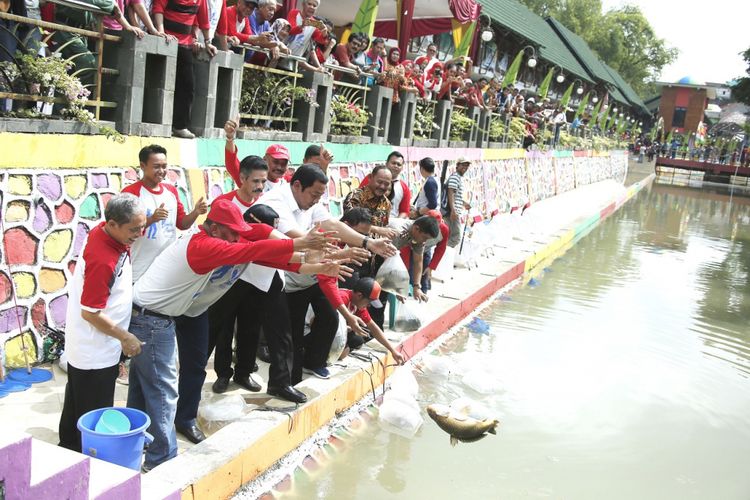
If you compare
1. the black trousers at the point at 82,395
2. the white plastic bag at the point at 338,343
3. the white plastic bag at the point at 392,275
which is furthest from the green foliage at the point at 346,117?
the black trousers at the point at 82,395

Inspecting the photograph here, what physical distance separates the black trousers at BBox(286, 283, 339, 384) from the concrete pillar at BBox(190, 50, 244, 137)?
2.54m

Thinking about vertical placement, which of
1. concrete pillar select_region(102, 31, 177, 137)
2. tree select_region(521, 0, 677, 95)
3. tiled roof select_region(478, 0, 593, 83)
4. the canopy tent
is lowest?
concrete pillar select_region(102, 31, 177, 137)

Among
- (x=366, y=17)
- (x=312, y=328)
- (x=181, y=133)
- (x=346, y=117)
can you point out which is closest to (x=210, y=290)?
(x=312, y=328)

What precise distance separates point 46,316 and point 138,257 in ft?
3.22

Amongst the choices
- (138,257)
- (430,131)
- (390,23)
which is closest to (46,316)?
(138,257)

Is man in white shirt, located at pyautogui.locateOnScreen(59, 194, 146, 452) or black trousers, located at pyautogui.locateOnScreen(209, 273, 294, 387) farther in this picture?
black trousers, located at pyautogui.locateOnScreen(209, 273, 294, 387)

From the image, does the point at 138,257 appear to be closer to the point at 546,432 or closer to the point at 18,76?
the point at 18,76

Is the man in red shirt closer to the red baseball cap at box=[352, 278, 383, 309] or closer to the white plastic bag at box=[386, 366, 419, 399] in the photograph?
the red baseball cap at box=[352, 278, 383, 309]

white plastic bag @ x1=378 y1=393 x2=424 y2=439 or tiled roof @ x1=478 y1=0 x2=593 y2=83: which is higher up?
tiled roof @ x1=478 y1=0 x2=593 y2=83

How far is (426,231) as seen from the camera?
6980 mm

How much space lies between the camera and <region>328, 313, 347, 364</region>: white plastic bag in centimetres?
580

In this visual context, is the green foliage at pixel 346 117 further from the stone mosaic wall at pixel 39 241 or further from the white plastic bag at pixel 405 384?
the white plastic bag at pixel 405 384

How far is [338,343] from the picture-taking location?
5840 millimetres

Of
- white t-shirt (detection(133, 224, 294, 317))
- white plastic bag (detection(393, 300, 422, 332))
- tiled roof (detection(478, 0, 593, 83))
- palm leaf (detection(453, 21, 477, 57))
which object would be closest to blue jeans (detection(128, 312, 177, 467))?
white t-shirt (detection(133, 224, 294, 317))
